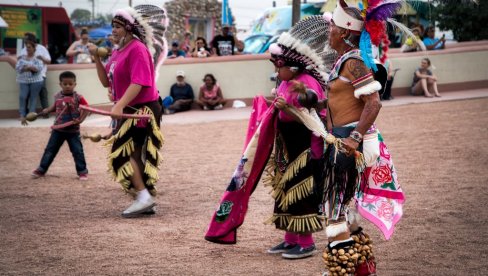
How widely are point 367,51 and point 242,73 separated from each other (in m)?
13.4

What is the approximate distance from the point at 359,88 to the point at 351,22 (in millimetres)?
476

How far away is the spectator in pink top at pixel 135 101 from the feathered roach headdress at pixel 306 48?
5.77 ft

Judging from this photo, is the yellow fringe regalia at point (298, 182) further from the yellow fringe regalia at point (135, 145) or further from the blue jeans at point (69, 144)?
the blue jeans at point (69, 144)

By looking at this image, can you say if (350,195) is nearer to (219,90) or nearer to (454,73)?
(219,90)

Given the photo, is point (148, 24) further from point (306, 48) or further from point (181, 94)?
point (181, 94)

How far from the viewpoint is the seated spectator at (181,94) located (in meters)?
17.4

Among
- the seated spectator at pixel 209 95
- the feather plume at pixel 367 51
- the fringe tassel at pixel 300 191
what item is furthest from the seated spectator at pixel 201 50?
the feather plume at pixel 367 51

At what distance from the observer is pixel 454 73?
65.2ft

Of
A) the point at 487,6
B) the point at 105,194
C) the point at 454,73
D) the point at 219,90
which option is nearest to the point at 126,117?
the point at 105,194

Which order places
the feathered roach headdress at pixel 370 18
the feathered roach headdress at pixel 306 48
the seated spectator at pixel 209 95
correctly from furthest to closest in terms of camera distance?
the seated spectator at pixel 209 95
the feathered roach headdress at pixel 306 48
the feathered roach headdress at pixel 370 18

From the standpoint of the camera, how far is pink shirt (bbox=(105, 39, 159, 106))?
291 inches

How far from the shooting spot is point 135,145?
7.69 m

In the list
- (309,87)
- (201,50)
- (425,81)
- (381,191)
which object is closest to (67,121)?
(309,87)

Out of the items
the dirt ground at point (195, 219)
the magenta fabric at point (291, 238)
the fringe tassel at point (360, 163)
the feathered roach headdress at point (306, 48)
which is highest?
the feathered roach headdress at point (306, 48)
